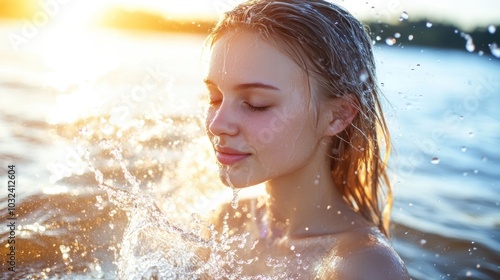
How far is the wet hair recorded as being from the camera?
2.78m

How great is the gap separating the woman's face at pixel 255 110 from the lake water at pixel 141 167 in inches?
21.2

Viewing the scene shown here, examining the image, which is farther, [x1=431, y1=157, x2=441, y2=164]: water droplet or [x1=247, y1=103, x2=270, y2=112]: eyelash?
[x1=431, y1=157, x2=441, y2=164]: water droplet

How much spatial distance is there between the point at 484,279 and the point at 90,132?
3.14 metres

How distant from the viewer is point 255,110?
2.70m

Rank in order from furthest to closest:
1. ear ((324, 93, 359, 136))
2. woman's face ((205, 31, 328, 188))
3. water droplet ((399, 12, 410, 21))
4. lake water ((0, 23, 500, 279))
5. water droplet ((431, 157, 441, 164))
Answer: water droplet ((431, 157, 441, 164)), lake water ((0, 23, 500, 279)), water droplet ((399, 12, 410, 21)), ear ((324, 93, 359, 136)), woman's face ((205, 31, 328, 188))

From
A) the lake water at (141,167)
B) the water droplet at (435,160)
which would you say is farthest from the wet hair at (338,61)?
the water droplet at (435,160)

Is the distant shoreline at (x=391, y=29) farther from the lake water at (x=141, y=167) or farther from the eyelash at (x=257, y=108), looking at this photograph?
the eyelash at (x=257, y=108)

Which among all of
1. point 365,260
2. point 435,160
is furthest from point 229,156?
point 435,160

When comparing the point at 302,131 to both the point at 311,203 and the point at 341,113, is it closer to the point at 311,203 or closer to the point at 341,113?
the point at 341,113

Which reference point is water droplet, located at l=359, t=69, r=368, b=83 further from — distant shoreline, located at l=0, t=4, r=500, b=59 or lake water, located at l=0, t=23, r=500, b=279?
distant shoreline, located at l=0, t=4, r=500, b=59

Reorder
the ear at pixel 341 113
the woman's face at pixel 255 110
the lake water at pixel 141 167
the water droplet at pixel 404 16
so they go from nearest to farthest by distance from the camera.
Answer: the woman's face at pixel 255 110
the ear at pixel 341 113
the water droplet at pixel 404 16
the lake water at pixel 141 167

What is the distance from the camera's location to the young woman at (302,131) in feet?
8.83

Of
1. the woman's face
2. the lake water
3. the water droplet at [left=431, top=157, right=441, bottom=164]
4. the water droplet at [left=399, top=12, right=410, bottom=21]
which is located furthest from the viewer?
the water droplet at [left=431, top=157, right=441, bottom=164]

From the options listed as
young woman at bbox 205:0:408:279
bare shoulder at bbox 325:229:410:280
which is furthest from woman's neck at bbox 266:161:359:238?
bare shoulder at bbox 325:229:410:280
